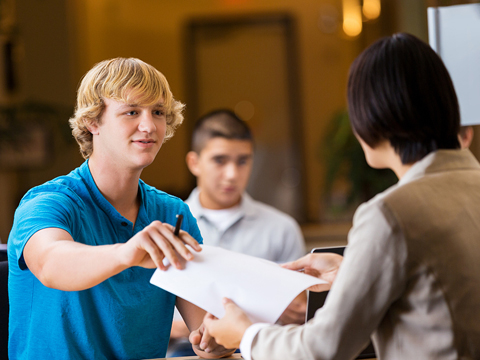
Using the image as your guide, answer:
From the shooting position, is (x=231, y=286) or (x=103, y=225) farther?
(x=103, y=225)

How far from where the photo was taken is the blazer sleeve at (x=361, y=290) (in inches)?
30.4

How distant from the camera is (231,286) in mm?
954

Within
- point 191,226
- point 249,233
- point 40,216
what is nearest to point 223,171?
point 249,233

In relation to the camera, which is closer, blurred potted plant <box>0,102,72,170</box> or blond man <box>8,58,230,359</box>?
blond man <box>8,58,230,359</box>

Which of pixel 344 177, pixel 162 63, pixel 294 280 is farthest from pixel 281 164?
pixel 294 280

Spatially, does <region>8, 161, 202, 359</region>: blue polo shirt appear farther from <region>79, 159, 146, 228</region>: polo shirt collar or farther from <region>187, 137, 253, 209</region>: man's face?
<region>187, 137, 253, 209</region>: man's face

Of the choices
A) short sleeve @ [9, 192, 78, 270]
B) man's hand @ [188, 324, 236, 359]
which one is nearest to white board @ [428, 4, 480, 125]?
man's hand @ [188, 324, 236, 359]

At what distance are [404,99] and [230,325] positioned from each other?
1.67ft

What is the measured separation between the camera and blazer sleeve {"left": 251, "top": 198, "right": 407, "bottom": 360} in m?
0.77

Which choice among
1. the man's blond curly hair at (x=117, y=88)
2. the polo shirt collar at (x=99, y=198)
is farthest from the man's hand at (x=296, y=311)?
the man's blond curly hair at (x=117, y=88)

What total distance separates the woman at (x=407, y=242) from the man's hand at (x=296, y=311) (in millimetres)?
301

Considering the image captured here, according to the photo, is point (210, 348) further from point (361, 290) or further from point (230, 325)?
point (361, 290)

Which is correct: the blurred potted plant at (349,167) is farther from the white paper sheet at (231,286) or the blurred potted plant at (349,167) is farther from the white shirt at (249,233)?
the white paper sheet at (231,286)

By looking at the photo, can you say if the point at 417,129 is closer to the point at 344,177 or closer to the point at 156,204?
the point at 156,204
